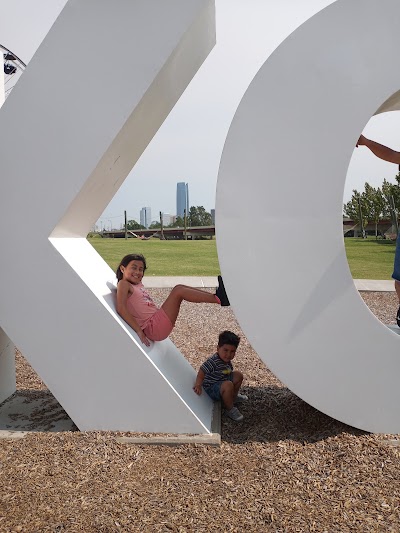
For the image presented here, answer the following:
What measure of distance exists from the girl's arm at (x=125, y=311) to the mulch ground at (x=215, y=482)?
760 millimetres

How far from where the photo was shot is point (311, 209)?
12.3 ft

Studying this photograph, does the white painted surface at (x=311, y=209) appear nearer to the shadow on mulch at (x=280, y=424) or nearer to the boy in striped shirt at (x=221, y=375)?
the shadow on mulch at (x=280, y=424)

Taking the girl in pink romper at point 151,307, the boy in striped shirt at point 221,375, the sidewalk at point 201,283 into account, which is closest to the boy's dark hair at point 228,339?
the boy in striped shirt at point 221,375

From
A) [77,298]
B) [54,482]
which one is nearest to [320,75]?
[77,298]

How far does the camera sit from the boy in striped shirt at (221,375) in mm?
4500

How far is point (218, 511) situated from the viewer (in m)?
3.05

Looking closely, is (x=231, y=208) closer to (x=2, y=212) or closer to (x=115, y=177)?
(x=115, y=177)

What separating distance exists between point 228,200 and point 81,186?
1.08 meters

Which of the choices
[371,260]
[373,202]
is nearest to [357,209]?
[373,202]

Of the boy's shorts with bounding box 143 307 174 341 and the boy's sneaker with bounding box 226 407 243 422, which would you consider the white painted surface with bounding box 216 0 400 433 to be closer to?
the boy's shorts with bounding box 143 307 174 341

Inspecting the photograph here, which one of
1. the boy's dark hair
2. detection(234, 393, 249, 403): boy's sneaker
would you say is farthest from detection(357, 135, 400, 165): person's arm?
detection(234, 393, 249, 403): boy's sneaker

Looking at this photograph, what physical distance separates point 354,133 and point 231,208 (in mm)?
998

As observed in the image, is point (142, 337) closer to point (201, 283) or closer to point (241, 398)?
point (241, 398)

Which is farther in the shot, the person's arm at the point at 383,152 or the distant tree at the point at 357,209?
the distant tree at the point at 357,209
